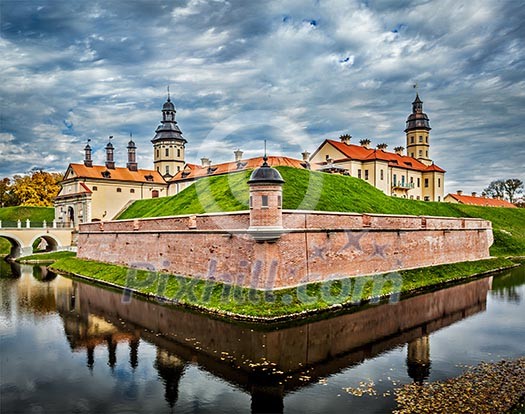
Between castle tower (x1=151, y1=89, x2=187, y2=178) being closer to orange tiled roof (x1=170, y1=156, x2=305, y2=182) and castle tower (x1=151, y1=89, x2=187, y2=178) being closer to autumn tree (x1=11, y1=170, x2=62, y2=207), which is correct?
orange tiled roof (x1=170, y1=156, x2=305, y2=182)

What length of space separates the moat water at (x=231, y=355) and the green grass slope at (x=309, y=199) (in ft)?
26.5

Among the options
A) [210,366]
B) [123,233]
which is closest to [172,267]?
[123,233]

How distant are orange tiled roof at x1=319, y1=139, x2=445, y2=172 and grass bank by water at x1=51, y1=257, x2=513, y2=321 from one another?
18.4m

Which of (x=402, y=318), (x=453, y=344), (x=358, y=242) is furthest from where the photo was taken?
(x=358, y=242)

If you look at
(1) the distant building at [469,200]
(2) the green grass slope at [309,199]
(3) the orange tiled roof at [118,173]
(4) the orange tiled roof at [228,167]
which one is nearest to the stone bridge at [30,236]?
(3) the orange tiled roof at [118,173]

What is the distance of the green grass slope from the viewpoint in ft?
78.9

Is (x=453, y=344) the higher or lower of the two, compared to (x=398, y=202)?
lower

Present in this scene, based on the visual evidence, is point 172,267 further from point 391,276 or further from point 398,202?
point 398,202

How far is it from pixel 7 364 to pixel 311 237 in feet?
34.8

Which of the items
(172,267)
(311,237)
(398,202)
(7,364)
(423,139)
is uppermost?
(423,139)

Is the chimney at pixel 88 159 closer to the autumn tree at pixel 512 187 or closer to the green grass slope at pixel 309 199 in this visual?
the green grass slope at pixel 309 199

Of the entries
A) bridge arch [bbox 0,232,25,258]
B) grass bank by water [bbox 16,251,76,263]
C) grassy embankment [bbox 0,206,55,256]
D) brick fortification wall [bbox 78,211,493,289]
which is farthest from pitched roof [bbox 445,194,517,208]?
grassy embankment [bbox 0,206,55,256]

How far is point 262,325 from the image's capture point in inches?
537

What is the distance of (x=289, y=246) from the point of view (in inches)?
628
